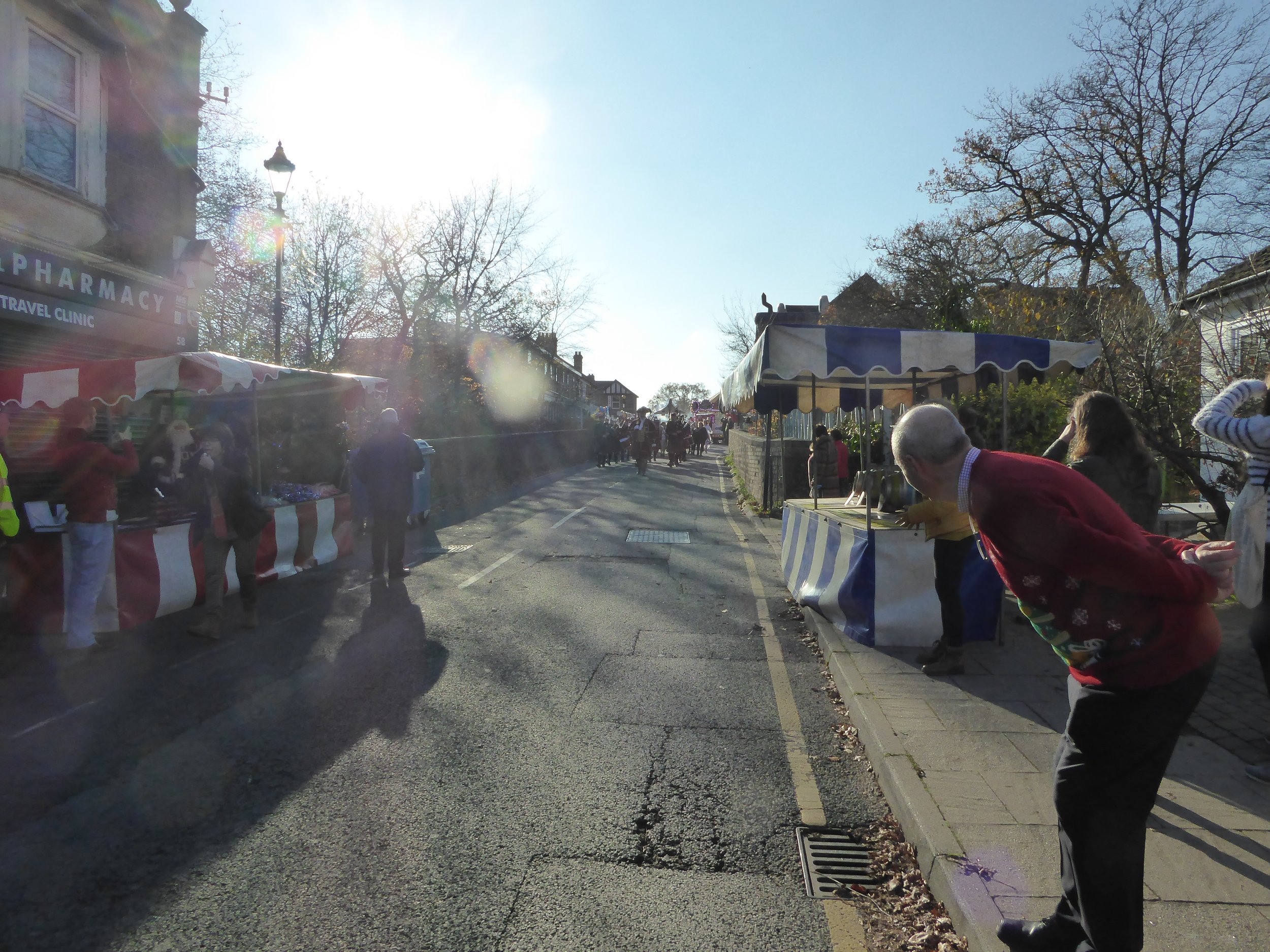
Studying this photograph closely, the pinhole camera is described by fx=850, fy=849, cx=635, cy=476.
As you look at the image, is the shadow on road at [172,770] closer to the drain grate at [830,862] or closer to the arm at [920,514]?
the drain grate at [830,862]

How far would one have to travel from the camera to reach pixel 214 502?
277 inches

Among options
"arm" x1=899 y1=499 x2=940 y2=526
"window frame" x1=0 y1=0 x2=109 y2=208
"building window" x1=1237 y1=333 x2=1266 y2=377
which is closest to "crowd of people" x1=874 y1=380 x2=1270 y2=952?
"arm" x1=899 y1=499 x2=940 y2=526

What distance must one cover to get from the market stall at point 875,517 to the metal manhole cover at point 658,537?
336cm

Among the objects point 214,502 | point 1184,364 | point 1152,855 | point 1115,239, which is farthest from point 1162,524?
point 1115,239

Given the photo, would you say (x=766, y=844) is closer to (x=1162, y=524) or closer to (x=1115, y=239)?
(x=1162, y=524)

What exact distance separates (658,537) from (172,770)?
9778mm

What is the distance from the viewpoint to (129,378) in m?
8.66

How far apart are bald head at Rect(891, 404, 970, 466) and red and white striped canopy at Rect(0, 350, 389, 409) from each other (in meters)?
7.13

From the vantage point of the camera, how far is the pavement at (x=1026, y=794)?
9.31ft

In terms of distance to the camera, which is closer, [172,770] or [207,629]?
[172,770]

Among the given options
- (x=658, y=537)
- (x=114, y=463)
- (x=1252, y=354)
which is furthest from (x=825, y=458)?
(x=114, y=463)

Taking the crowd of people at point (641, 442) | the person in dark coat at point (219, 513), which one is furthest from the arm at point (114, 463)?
the crowd of people at point (641, 442)

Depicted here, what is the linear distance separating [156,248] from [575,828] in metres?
13.4

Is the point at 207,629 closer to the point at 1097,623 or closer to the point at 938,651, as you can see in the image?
the point at 938,651
